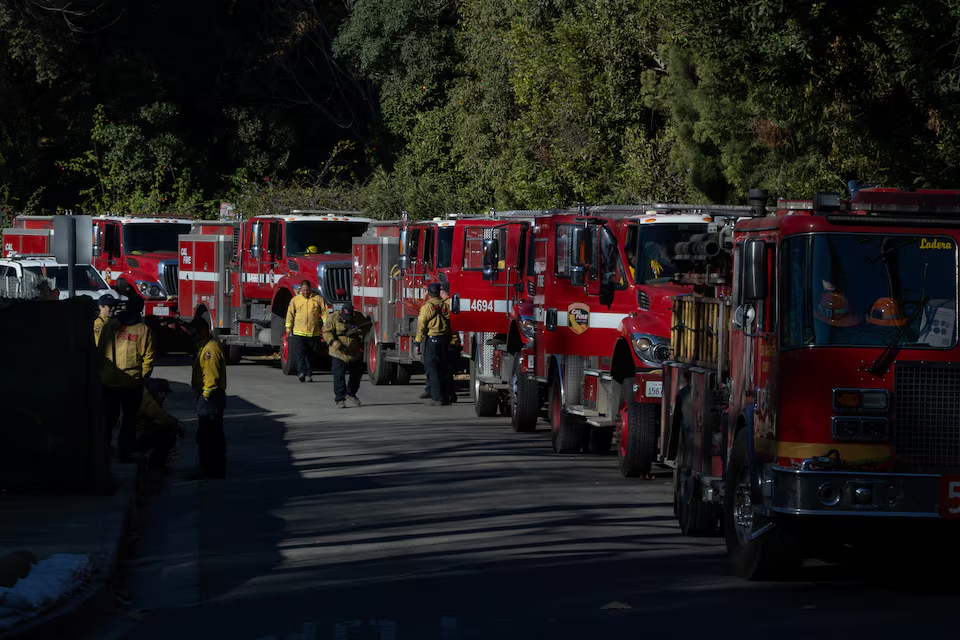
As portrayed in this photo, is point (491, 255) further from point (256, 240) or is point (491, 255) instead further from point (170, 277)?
point (170, 277)

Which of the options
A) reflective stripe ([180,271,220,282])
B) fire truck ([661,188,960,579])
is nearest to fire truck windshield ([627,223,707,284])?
fire truck ([661,188,960,579])

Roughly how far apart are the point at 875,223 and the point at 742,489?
1.98 m

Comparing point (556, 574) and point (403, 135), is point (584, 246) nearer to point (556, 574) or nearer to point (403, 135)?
point (556, 574)

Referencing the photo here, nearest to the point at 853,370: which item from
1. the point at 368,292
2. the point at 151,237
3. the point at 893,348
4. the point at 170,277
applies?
the point at 893,348

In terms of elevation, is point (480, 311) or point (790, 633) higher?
point (480, 311)

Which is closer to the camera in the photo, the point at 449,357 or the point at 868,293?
the point at 868,293

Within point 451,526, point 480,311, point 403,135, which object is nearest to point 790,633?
point 451,526

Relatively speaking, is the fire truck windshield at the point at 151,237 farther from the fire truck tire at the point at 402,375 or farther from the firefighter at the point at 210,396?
the firefighter at the point at 210,396

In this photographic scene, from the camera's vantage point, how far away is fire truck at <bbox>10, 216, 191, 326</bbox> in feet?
113

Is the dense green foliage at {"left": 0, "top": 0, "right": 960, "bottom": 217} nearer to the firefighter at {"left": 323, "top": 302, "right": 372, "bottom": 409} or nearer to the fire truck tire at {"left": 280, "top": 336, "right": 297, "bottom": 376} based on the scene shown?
the firefighter at {"left": 323, "top": 302, "right": 372, "bottom": 409}

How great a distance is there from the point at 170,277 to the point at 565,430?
18781 mm

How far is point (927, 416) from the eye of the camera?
31.4ft

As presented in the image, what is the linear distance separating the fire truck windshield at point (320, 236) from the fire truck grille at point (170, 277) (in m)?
5.55

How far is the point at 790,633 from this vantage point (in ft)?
28.4
